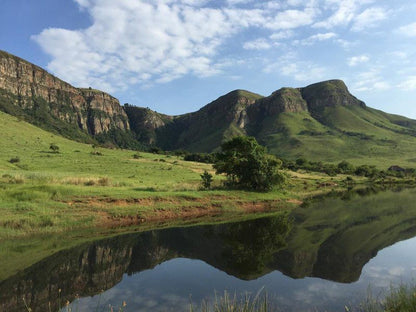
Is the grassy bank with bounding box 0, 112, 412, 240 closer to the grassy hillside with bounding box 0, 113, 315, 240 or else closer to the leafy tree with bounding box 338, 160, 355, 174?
the grassy hillside with bounding box 0, 113, 315, 240

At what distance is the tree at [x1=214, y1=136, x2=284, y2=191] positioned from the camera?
165ft

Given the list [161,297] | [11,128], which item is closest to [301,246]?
[161,297]

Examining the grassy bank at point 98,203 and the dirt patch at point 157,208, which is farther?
the dirt patch at point 157,208

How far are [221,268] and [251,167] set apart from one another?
A: 31949 millimetres

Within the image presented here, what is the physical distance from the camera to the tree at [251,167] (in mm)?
50312

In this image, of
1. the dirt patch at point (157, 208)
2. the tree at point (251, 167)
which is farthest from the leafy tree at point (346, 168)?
the dirt patch at point (157, 208)

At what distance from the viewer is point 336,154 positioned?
19575 centimetres

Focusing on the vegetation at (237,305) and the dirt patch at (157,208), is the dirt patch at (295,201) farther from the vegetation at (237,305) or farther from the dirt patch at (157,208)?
the vegetation at (237,305)

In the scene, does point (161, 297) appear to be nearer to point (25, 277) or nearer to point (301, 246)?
point (25, 277)

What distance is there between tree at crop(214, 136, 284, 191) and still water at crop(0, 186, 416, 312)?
19.2 m

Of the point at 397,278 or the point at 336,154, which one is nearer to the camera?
the point at 397,278

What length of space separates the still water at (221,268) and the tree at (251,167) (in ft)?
62.9

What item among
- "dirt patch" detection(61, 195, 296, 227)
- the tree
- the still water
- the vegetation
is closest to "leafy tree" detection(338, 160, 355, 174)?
the tree

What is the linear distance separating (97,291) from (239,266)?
8676mm
